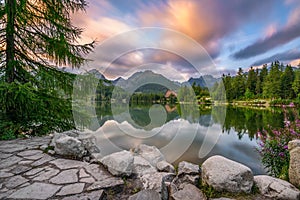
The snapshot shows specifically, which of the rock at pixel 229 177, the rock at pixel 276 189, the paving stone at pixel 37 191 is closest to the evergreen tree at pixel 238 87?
the rock at pixel 276 189

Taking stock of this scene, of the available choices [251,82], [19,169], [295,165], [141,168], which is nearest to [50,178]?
[19,169]

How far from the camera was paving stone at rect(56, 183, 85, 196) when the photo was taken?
6.12ft

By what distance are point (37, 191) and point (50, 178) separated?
315 mm

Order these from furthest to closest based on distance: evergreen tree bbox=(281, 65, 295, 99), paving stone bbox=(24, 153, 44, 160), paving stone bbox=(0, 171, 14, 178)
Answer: evergreen tree bbox=(281, 65, 295, 99), paving stone bbox=(24, 153, 44, 160), paving stone bbox=(0, 171, 14, 178)

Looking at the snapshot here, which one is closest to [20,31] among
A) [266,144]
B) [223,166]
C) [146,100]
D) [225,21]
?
[223,166]

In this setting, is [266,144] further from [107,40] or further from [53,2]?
[53,2]

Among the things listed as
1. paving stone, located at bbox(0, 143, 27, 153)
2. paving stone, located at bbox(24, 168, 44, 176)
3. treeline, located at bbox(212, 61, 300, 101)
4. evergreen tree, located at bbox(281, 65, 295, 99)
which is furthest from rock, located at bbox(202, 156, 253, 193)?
evergreen tree, located at bbox(281, 65, 295, 99)

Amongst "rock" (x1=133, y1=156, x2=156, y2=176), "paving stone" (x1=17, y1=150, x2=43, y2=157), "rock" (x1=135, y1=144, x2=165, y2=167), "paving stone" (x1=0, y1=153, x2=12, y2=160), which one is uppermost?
"paving stone" (x1=17, y1=150, x2=43, y2=157)

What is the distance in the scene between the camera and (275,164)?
338cm

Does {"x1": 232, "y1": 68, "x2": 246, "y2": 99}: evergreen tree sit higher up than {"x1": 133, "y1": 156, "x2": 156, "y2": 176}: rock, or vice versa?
{"x1": 232, "y1": 68, "x2": 246, "y2": 99}: evergreen tree

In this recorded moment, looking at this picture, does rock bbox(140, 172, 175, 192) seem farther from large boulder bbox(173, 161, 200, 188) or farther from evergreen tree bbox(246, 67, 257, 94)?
evergreen tree bbox(246, 67, 257, 94)

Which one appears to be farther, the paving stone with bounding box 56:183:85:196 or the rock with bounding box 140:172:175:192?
the rock with bounding box 140:172:175:192

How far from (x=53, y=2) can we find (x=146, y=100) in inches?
1263

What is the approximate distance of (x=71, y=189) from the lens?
1.94 meters
